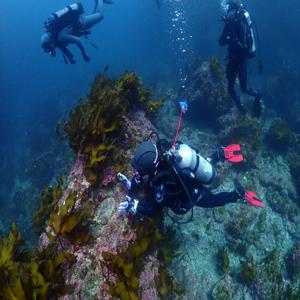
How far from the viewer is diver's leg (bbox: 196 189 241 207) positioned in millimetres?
6938

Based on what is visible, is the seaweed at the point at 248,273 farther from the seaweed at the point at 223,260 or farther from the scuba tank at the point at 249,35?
the scuba tank at the point at 249,35

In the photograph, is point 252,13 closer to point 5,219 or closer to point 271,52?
point 271,52

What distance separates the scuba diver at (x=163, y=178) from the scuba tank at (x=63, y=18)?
8150 millimetres

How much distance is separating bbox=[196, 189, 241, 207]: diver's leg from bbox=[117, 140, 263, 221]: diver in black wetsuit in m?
0.54

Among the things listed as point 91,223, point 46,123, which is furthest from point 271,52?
point 91,223

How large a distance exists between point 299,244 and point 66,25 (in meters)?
10.7

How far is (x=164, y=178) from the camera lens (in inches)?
210

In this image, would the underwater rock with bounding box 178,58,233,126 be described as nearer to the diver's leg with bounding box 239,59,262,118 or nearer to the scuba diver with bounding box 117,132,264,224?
the diver's leg with bounding box 239,59,262,118

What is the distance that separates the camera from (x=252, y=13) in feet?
102

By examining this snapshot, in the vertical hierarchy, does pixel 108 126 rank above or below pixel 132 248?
above

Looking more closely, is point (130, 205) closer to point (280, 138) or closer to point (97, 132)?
point (97, 132)

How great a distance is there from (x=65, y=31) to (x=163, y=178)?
906 centimetres

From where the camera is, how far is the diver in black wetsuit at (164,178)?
5.20 m

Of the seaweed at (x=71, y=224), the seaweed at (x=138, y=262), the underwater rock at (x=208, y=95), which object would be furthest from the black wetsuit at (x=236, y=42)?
the seaweed at (x=71, y=224)
